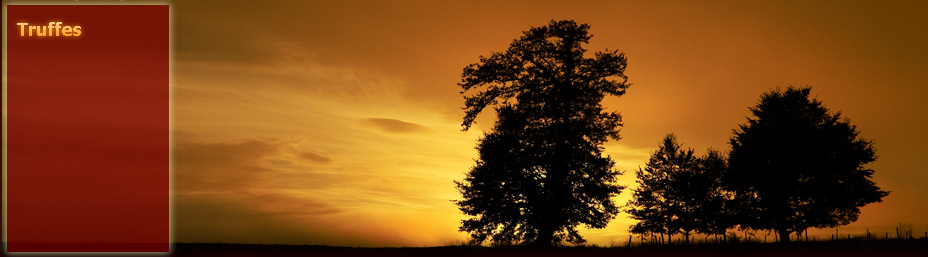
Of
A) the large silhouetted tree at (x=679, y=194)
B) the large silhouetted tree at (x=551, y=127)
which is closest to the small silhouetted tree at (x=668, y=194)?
the large silhouetted tree at (x=679, y=194)

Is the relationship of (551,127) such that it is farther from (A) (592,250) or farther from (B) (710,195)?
(B) (710,195)

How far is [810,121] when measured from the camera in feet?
144

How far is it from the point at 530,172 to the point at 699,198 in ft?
89.8

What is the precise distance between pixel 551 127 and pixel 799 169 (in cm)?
1838

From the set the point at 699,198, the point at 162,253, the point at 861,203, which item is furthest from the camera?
the point at 699,198

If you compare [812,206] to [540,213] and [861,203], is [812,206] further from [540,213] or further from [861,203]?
[540,213]

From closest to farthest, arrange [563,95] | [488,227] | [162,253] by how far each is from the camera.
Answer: [162,253], [563,95], [488,227]

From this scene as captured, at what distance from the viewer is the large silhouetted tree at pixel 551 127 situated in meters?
33.0

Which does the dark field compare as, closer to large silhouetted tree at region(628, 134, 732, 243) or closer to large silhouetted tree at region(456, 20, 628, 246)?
large silhouetted tree at region(456, 20, 628, 246)

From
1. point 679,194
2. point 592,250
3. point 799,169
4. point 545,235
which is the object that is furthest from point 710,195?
point 592,250

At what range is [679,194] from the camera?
56688mm

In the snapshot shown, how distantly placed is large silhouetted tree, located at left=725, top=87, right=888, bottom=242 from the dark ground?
1670 centimetres

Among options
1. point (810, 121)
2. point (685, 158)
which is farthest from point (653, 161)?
point (810, 121)

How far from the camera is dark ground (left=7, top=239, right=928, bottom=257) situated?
2131 cm
